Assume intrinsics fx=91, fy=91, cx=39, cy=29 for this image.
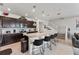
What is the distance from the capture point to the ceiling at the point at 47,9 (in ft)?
6.33

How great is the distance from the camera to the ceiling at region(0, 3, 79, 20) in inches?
76.0

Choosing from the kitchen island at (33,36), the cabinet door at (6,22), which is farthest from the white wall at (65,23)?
the cabinet door at (6,22)

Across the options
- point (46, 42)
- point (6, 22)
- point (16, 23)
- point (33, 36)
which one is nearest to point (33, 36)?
point (33, 36)

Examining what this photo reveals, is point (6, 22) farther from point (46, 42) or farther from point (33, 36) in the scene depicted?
point (46, 42)

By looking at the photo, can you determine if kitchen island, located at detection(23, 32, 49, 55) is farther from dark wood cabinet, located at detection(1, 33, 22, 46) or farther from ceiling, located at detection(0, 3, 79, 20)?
ceiling, located at detection(0, 3, 79, 20)

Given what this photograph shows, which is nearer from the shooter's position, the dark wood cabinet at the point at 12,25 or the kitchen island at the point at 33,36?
the dark wood cabinet at the point at 12,25

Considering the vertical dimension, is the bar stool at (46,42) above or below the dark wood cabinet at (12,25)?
below

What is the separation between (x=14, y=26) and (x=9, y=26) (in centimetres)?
11

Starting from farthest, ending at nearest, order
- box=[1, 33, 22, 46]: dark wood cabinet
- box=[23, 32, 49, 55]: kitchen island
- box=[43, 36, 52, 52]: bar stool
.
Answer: box=[43, 36, 52, 52]: bar stool < box=[23, 32, 49, 55]: kitchen island < box=[1, 33, 22, 46]: dark wood cabinet

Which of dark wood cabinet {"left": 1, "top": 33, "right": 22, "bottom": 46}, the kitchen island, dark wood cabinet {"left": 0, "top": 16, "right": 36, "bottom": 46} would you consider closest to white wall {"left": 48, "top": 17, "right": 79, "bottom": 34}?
the kitchen island

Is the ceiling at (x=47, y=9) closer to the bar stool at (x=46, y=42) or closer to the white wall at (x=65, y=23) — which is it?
the white wall at (x=65, y=23)

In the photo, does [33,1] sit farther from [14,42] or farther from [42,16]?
[14,42]

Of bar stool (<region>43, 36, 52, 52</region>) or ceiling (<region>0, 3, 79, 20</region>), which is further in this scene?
bar stool (<region>43, 36, 52, 52</region>)

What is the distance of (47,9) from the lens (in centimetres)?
197
